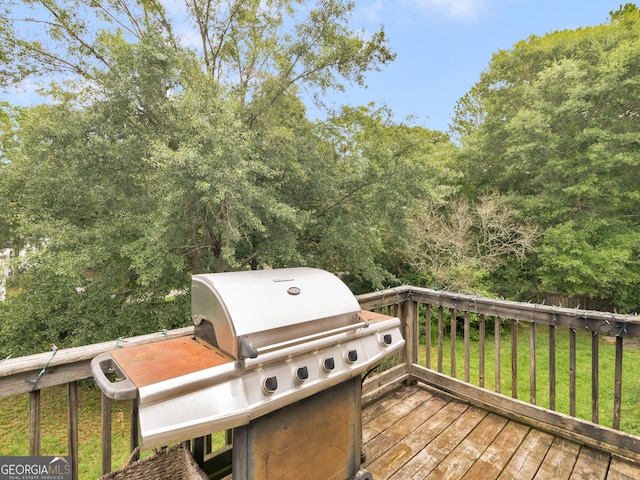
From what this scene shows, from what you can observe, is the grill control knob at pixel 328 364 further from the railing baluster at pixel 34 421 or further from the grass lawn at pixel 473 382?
the grass lawn at pixel 473 382

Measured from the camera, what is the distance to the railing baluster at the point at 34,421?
1153mm

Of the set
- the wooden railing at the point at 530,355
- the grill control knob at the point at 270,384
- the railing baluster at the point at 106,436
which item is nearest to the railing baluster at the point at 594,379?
the wooden railing at the point at 530,355

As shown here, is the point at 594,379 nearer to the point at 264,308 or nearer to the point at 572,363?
the point at 572,363

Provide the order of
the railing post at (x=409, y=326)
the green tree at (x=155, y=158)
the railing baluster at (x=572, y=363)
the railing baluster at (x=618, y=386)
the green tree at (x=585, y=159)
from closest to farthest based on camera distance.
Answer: the railing baluster at (x=618, y=386)
the railing baluster at (x=572, y=363)
the railing post at (x=409, y=326)
the green tree at (x=155, y=158)
the green tree at (x=585, y=159)

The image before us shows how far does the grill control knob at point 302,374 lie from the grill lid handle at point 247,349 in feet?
0.74

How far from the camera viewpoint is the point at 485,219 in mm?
7902

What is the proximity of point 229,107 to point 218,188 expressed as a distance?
130 centimetres

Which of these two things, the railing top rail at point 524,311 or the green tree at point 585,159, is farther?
the green tree at point 585,159

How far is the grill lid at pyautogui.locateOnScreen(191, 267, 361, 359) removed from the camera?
1092mm

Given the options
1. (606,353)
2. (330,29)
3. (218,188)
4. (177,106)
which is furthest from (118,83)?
(606,353)

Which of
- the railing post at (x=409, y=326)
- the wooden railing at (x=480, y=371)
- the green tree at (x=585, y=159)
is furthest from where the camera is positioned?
the green tree at (x=585, y=159)

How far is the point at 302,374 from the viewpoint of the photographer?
3.84 ft

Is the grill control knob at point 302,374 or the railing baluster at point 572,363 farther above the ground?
the grill control knob at point 302,374

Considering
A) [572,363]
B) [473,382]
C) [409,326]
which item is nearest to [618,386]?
[572,363]
